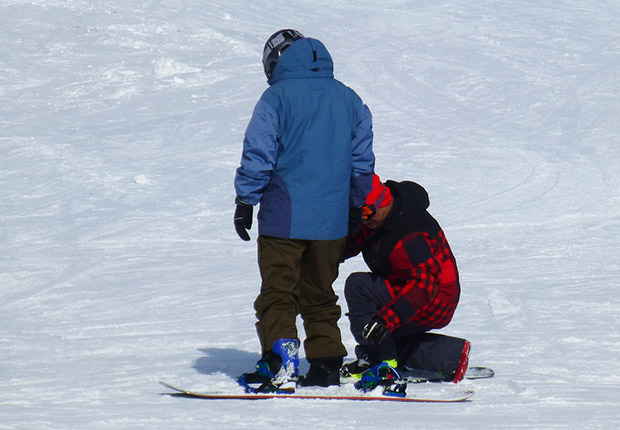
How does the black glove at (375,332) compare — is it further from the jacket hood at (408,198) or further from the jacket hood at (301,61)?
the jacket hood at (301,61)

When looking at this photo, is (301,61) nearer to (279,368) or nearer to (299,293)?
(299,293)

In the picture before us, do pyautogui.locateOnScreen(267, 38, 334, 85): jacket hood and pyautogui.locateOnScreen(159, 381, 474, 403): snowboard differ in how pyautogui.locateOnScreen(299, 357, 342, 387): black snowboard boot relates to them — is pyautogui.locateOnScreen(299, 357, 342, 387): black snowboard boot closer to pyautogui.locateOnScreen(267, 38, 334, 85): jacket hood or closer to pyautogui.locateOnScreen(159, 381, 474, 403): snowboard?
pyautogui.locateOnScreen(159, 381, 474, 403): snowboard

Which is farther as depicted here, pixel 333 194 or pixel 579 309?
pixel 579 309

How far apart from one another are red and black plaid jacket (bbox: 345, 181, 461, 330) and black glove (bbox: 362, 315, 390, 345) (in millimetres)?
44

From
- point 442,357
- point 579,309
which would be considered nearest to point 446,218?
point 579,309

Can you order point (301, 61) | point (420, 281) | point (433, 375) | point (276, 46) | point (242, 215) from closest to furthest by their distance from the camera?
point (242, 215)
point (301, 61)
point (276, 46)
point (420, 281)
point (433, 375)

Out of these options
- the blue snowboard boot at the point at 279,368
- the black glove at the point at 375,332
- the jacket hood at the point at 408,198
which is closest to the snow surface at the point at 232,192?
the blue snowboard boot at the point at 279,368

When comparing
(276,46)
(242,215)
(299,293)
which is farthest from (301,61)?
(299,293)

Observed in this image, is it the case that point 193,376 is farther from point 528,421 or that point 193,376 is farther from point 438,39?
point 438,39

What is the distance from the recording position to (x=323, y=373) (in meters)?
4.06

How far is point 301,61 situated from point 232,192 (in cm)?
607

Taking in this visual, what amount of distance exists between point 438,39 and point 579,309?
9.68m

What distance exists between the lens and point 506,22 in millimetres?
16156

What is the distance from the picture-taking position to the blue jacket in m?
3.82
